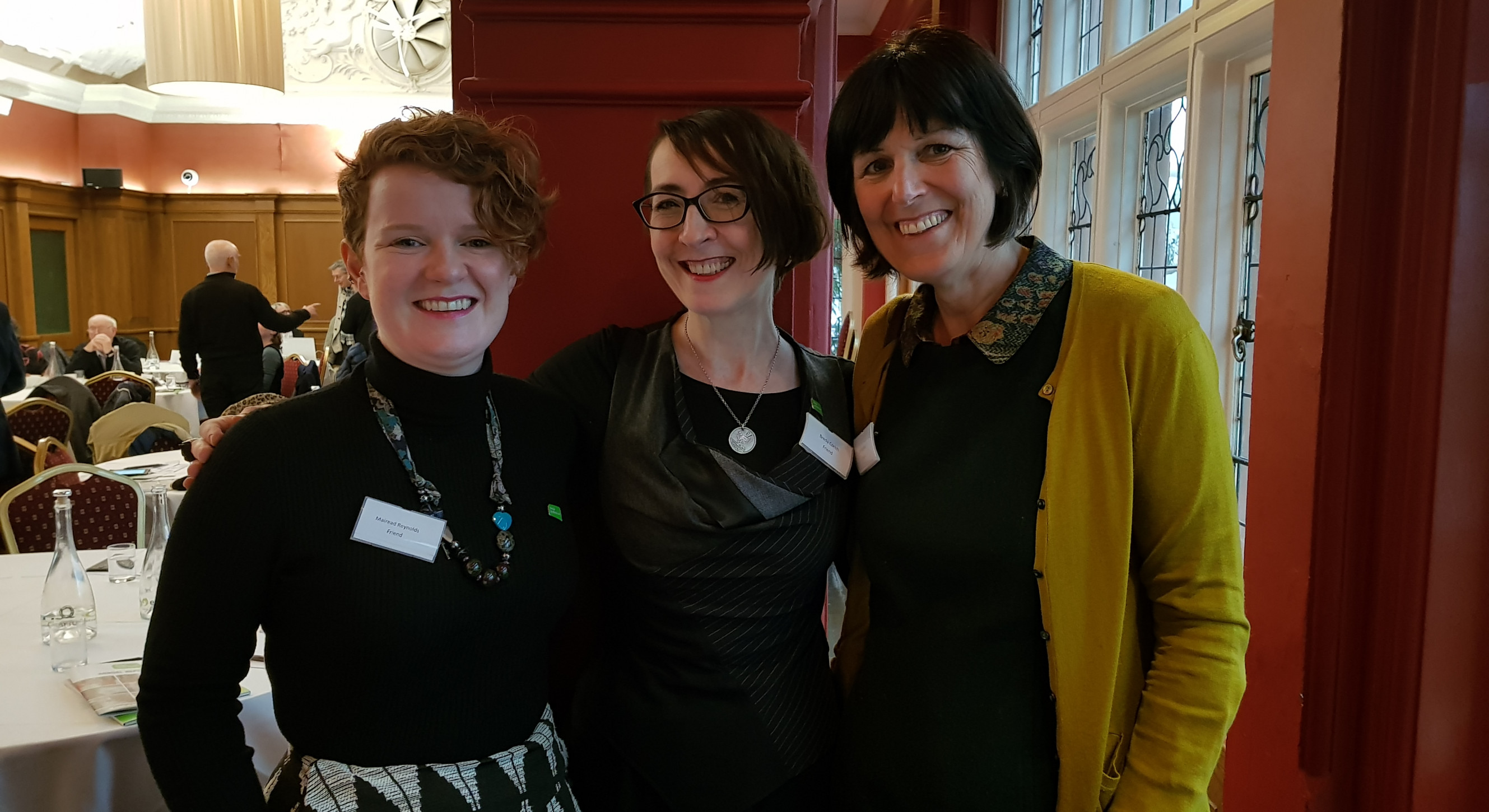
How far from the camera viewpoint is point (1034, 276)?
4.23 ft

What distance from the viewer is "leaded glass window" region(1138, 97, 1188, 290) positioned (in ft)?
11.1

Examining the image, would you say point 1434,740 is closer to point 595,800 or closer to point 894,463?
point 894,463

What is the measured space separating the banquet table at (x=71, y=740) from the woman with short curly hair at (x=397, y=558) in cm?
54

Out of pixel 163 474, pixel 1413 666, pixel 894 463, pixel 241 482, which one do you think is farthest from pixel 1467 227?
pixel 163 474

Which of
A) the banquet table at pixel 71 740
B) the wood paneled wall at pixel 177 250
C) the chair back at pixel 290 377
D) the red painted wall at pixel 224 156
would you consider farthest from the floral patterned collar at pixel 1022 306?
the red painted wall at pixel 224 156

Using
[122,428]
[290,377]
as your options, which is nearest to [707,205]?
[122,428]

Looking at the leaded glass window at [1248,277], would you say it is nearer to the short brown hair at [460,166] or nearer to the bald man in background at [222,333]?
the short brown hair at [460,166]

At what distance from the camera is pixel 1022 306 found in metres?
1.27

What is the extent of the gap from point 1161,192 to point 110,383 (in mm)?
6271

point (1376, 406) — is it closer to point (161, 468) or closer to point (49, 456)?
point (161, 468)

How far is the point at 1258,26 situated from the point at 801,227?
6.15 ft

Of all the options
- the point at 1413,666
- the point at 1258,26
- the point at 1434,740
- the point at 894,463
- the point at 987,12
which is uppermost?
the point at 987,12

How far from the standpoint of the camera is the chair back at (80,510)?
3046 mm

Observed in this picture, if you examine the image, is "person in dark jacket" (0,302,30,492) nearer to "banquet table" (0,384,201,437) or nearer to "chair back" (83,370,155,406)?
"chair back" (83,370,155,406)
